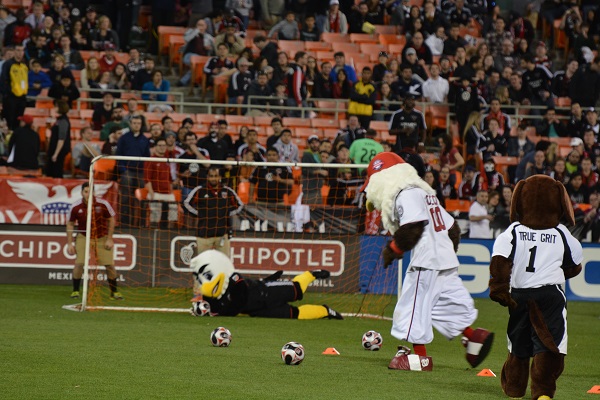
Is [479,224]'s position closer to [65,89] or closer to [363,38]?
[65,89]

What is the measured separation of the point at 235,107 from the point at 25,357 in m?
14.5

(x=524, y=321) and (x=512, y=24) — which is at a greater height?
(x=512, y=24)

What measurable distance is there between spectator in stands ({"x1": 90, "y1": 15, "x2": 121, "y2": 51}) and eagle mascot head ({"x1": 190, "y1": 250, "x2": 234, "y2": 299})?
10.6 m

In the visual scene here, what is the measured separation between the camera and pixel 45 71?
22156 millimetres

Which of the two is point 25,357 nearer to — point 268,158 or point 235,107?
point 268,158

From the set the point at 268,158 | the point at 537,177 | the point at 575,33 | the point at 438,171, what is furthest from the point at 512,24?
the point at 537,177

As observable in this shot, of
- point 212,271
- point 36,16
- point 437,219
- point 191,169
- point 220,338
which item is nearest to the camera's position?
point 437,219

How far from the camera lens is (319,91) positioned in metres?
23.9

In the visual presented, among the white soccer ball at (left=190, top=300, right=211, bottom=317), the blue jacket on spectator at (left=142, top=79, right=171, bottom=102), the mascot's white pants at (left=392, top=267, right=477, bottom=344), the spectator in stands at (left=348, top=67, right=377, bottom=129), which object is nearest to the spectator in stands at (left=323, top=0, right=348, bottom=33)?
the spectator in stands at (left=348, top=67, right=377, bottom=129)

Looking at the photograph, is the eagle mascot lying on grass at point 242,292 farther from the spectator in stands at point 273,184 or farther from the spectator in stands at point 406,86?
the spectator in stands at point 406,86

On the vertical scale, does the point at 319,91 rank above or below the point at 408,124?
above

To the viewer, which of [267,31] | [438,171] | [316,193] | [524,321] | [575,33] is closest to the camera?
[524,321]

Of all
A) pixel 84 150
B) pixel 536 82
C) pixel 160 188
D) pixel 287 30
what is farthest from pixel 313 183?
pixel 536 82

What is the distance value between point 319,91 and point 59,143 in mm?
6488
